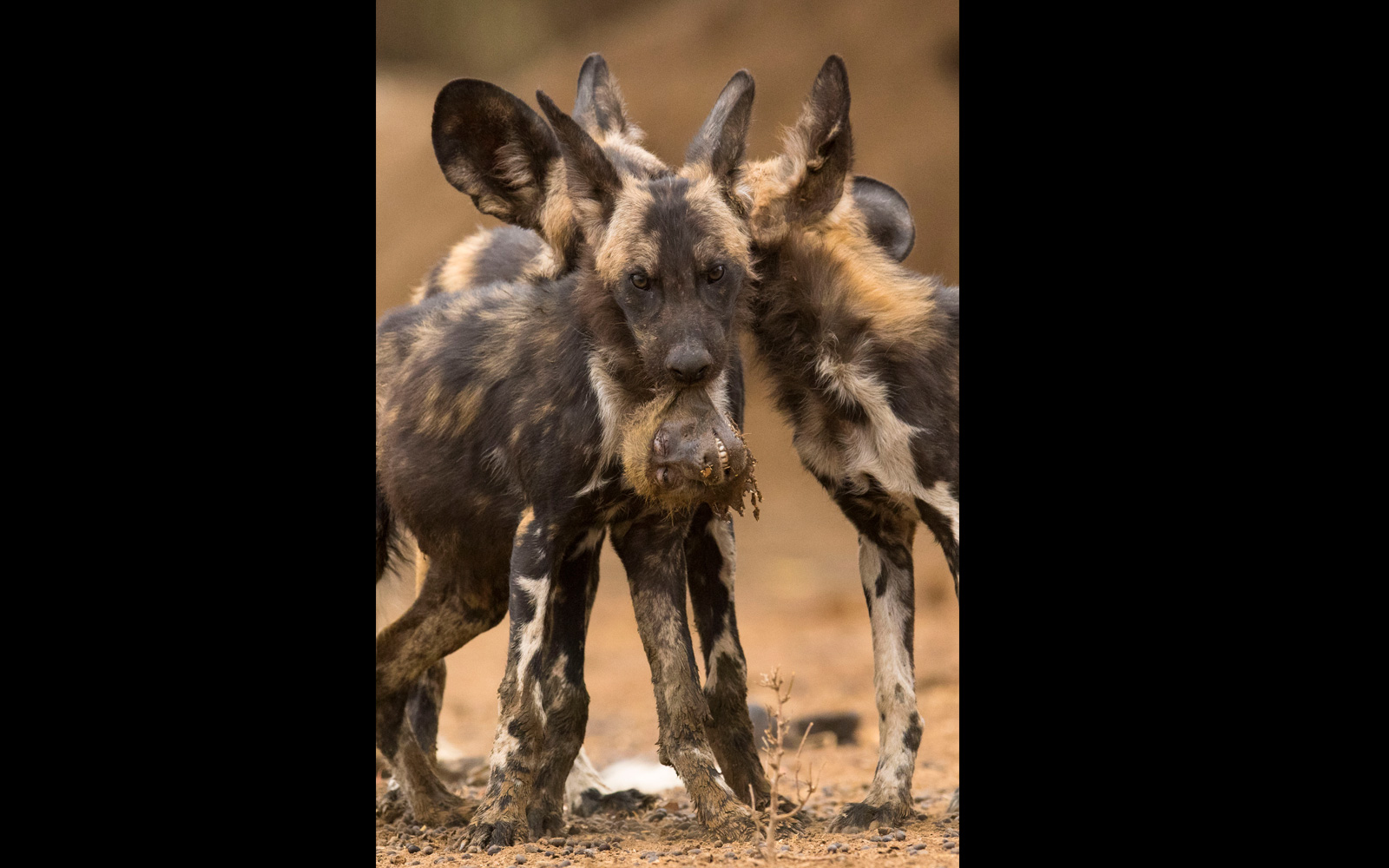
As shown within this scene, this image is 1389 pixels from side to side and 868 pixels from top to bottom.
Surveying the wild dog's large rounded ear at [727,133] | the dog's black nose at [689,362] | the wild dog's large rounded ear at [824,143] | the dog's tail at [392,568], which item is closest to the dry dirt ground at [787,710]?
the dog's tail at [392,568]

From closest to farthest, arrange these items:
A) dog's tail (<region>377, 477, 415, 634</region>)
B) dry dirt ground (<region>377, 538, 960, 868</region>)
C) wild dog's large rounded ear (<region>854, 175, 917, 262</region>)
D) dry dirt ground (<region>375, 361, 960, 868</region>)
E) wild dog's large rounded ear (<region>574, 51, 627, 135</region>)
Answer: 1. dry dirt ground (<region>377, 538, 960, 868</region>)
2. dry dirt ground (<region>375, 361, 960, 868</region>)
3. wild dog's large rounded ear (<region>854, 175, 917, 262</region>)
4. wild dog's large rounded ear (<region>574, 51, 627, 135</region>)
5. dog's tail (<region>377, 477, 415, 634</region>)

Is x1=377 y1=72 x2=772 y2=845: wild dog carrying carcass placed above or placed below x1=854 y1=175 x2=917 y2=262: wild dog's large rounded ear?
below

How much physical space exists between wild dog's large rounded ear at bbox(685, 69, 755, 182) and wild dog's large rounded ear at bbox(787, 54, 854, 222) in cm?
20

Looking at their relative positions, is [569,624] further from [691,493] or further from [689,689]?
[691,493]

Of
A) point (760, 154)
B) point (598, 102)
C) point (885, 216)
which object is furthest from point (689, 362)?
point (760, 154)

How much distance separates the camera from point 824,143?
193 inches

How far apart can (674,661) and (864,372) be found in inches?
50.0

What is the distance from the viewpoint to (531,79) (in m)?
16.5

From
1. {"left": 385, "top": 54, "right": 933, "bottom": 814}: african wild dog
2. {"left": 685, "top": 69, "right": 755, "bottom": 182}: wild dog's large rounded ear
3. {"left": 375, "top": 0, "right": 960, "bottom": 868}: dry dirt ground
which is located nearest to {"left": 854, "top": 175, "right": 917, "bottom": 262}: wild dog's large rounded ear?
{"left": 385, "top": 54, "right": 933, "bottom": 814}: african wild dog

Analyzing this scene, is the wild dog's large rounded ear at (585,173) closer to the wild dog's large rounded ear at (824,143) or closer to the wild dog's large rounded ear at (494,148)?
the wild dog's large rounded ear at (494,148)

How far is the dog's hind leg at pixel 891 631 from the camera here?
17.3 ft

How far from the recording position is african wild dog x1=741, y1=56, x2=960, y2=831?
504 centimetres

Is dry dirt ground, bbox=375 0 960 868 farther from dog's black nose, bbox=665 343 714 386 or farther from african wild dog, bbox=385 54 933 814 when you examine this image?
dog's black nose, bbox=665 343 714 386
